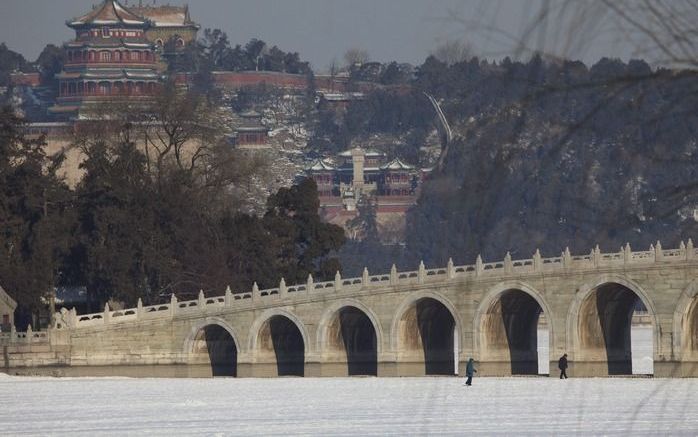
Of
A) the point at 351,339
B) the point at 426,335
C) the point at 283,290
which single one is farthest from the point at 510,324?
the point at 283,290

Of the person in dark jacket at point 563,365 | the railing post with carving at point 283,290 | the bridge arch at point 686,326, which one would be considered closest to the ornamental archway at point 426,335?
the railing post with carving at point 283,290

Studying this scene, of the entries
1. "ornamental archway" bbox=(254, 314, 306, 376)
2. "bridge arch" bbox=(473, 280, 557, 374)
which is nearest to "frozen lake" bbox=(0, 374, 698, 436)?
"bridge arch" bbox=(473, 280, 557, 374)

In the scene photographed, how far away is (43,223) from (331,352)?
14954 mm

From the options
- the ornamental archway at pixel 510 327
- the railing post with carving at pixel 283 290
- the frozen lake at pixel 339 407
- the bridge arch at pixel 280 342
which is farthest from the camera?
the bridge arch at pixel 280 342

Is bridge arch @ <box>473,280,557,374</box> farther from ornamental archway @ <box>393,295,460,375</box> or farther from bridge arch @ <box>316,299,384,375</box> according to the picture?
bridge arch @ <box>316,299,384,375</box>

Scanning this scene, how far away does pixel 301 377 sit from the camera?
7338cm

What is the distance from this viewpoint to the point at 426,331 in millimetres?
74438

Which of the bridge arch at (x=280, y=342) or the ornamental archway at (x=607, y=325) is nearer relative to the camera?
the ornamental archway at (x=607, y=325)

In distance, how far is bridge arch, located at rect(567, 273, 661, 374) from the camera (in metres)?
66.6

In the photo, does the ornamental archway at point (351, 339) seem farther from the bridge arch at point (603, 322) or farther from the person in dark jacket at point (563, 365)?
the person in dark jacket at point (563, 365)

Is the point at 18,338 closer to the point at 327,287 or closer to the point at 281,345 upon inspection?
the point at 281,345

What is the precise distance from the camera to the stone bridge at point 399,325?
6638cm

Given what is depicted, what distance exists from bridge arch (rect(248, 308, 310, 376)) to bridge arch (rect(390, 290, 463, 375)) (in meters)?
4.19

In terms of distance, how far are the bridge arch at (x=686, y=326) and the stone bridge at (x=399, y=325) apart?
51 mm
